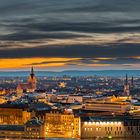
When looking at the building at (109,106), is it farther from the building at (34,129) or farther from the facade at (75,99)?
the building at (34,129)

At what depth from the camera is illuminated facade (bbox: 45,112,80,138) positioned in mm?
52406

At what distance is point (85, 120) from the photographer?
181ft

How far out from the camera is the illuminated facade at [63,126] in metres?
52.4

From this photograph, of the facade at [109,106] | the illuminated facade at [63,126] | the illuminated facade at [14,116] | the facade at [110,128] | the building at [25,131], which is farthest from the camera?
the facade at [109,106]

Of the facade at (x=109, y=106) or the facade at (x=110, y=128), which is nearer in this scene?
the facade at (x=110, y=128)

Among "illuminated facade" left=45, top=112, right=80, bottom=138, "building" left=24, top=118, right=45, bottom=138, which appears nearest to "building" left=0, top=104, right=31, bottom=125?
"illuminated facade" left=45, top=112, right=80, bottom=138

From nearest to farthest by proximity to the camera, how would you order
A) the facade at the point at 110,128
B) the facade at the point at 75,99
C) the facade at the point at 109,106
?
1. the facade at the point at 110,128
2. the facade at the point at 109,106
3. the facade at the point at 75,99

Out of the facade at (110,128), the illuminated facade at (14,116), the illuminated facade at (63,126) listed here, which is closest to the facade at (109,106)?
the illuminated facade at (14,116)

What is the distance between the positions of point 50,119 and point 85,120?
3.09 meters

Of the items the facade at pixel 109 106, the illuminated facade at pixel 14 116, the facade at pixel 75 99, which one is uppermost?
the facade at pixel 75 99

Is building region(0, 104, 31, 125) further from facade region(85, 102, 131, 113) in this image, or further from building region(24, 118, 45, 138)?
facade region(85, 102, 131, 113)

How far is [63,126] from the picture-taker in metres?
53.7

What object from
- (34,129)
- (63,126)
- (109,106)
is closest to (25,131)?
(34,129)

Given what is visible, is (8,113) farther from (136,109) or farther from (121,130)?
(136,109)
